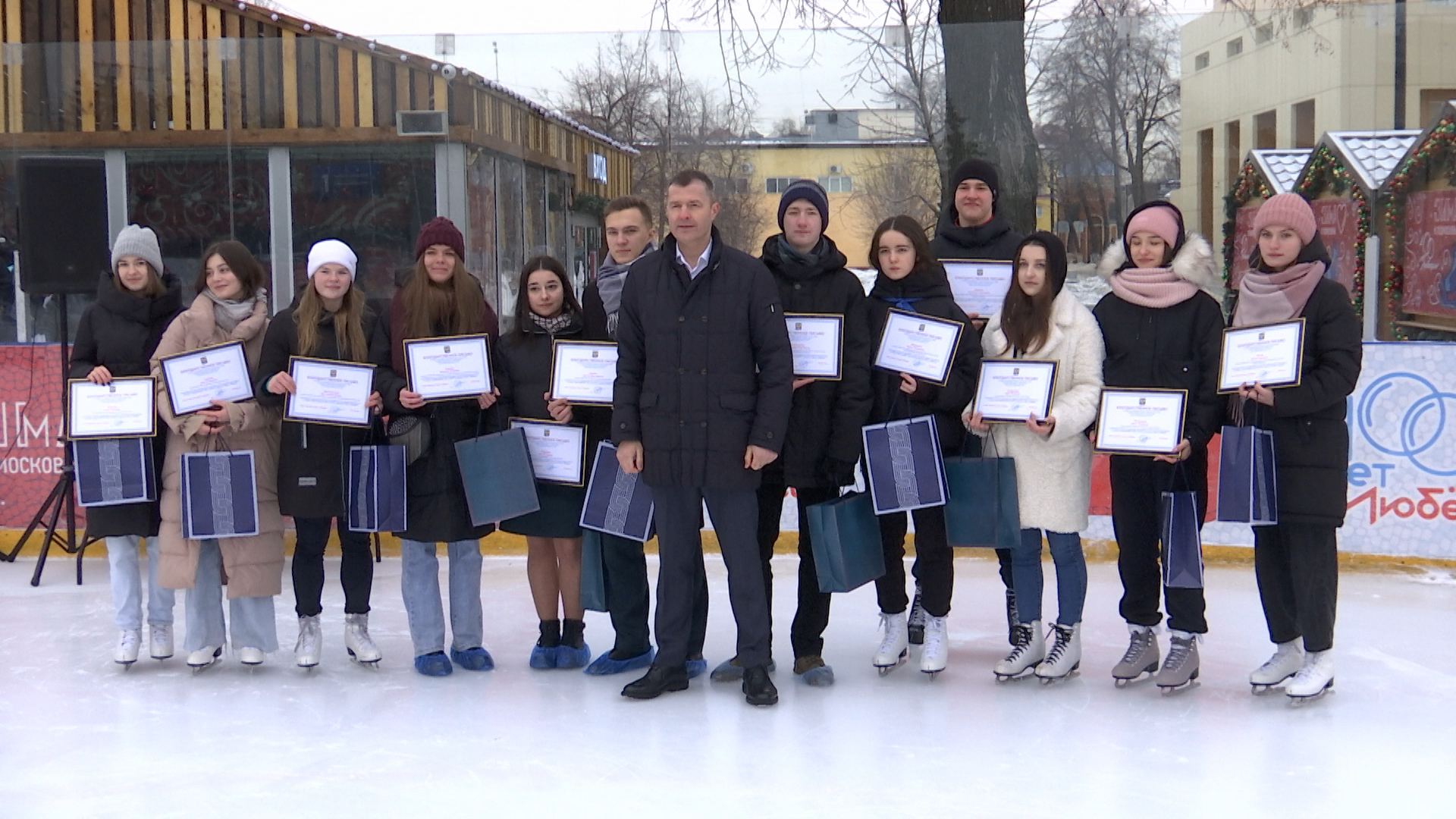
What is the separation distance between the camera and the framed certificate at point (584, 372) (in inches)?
172

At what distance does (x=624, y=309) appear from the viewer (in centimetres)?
414

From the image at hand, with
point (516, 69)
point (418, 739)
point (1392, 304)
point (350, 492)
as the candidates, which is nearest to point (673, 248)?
point (350, 492)

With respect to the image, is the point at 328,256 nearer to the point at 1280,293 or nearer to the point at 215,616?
the point at 215,616

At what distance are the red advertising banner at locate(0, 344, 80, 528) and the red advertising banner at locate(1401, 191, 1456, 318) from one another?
647 centimetres

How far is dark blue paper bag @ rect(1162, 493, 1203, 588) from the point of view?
4.11 m

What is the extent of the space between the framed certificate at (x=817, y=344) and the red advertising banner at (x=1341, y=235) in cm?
322

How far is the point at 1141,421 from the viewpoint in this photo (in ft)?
13.3

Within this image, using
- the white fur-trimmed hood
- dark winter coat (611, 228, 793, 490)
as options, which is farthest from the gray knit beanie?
the white fur-trimmed hood

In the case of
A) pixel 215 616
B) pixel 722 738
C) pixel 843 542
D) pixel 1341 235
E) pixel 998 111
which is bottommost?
pixel 722 738

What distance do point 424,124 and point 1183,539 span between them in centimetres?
440

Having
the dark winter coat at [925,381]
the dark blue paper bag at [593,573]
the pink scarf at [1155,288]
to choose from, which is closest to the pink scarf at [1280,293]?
the pink scarf at [1155,288]

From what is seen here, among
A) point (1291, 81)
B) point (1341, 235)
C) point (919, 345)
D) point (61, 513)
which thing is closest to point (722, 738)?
point (919, 345)

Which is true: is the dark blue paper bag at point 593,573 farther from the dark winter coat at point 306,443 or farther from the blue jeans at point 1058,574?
the blue jeans at point 1058,574

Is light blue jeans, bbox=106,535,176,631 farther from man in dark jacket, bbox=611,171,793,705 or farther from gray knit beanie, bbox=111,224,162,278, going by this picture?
man in dark jacket, bbox=611,171,793,705
